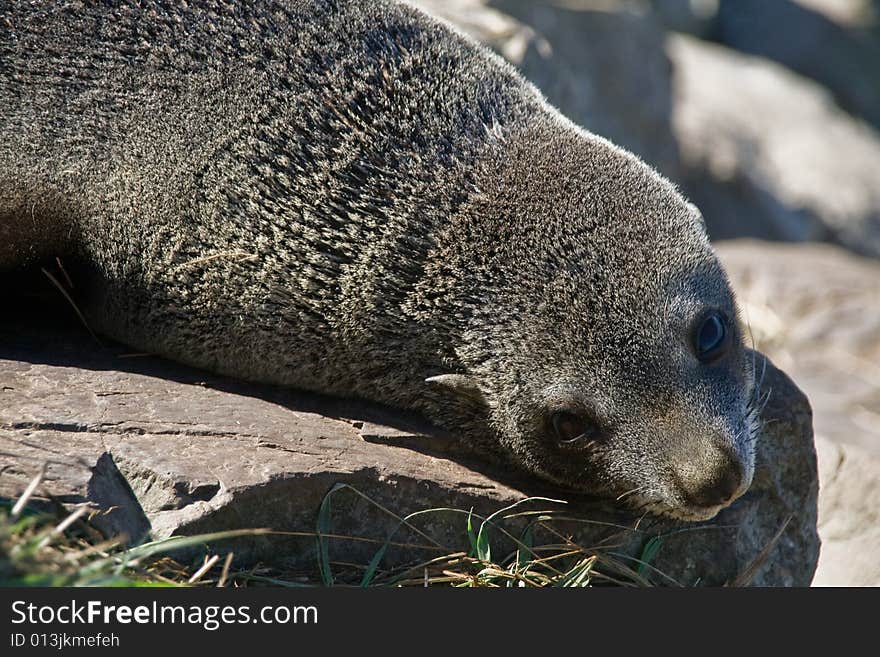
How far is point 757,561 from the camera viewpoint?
523 centimetres

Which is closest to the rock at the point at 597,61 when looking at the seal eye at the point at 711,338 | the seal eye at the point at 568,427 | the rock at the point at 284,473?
the seal eye at the point at 711,338

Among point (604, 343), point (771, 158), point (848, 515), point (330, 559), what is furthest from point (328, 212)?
point (771, 158)

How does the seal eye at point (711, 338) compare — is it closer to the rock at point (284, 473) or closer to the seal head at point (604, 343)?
the seal head at point (604, 343)

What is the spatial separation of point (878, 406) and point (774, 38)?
1270 centimetres

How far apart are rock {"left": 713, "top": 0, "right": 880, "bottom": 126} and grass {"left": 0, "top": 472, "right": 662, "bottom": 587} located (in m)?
16.0

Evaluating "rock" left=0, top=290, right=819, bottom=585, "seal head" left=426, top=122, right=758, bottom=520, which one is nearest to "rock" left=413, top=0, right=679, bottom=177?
"seal head" left=426, top=122, right=758, bottom=520

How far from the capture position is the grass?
3609mm

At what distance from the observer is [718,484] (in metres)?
4.62

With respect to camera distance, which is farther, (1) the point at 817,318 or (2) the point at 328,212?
(1) the point at 817,318

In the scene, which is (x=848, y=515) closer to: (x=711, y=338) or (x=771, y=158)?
(x=711, y=338)

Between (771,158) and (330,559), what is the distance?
1294 centimetres

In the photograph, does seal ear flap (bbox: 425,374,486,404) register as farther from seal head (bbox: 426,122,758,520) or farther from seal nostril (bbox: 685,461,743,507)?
seal nostril (bbox: 685,461,743,507)

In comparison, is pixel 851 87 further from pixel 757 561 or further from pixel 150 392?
pixel 150 392

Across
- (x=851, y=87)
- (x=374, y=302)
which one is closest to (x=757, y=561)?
(x=374, y=302)
